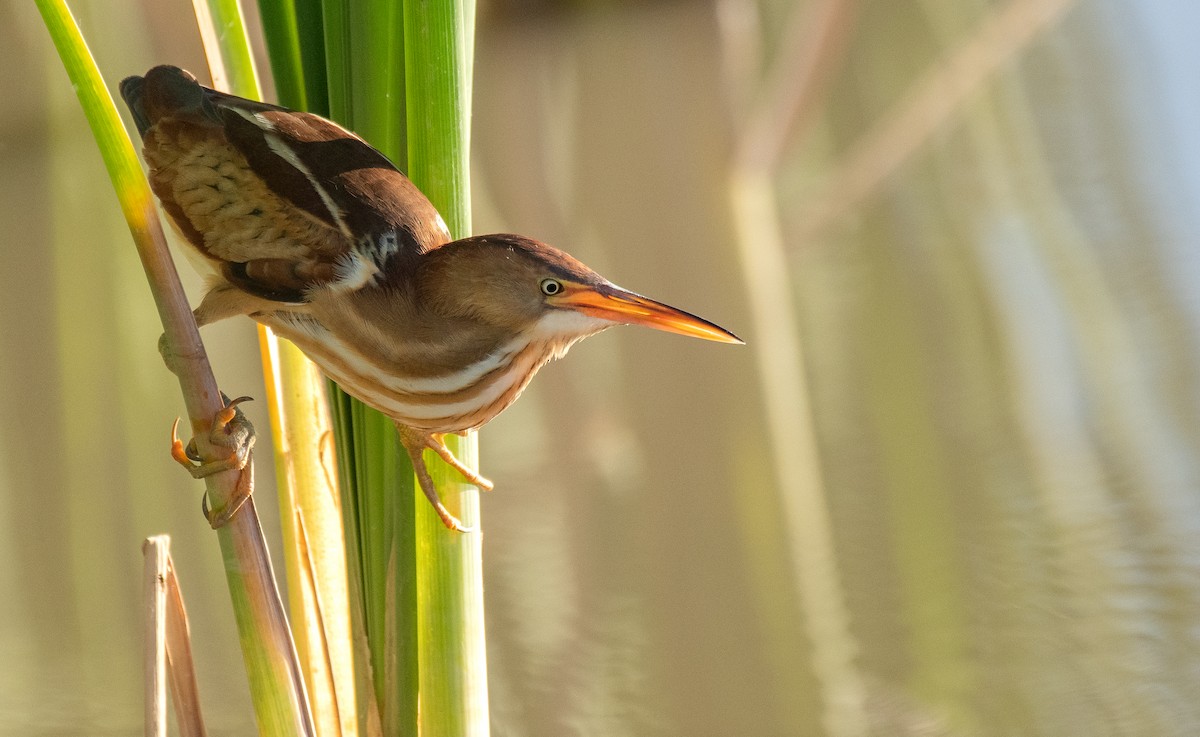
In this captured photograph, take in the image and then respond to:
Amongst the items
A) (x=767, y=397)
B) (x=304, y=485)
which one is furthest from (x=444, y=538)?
(x=767, y=397)

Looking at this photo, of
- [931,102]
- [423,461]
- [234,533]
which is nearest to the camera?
[234,533]

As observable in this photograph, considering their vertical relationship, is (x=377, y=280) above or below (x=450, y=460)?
above

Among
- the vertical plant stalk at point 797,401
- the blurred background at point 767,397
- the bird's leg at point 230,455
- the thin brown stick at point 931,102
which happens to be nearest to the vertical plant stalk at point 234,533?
the bird's leg at point 230,455

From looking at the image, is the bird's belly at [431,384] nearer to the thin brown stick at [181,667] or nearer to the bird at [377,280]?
the bird at [377,280]

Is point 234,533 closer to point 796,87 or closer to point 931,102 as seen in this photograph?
point 796,87

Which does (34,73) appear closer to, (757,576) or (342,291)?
(342,291)

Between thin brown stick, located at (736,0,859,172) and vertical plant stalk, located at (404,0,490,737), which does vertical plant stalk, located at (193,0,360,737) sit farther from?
thin brown stick, located at (736,0,859,172)
